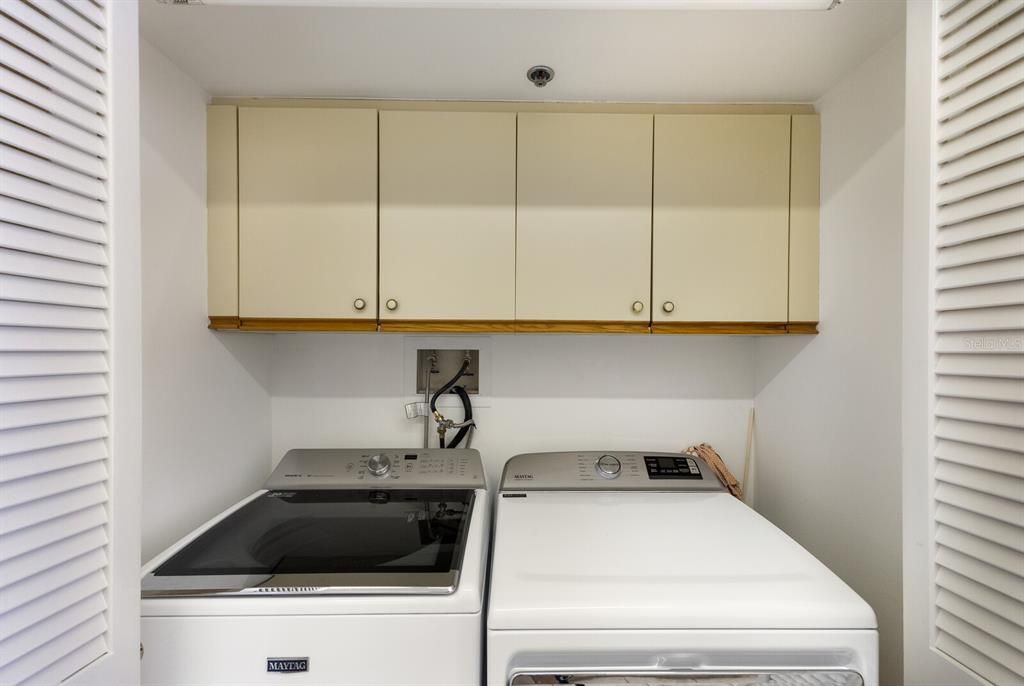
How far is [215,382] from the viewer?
1.53 meters

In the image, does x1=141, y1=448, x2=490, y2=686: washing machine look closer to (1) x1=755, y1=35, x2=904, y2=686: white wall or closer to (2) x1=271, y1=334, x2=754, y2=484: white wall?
(2) x1=271, y1=334, x2=754, y2=484: white wall

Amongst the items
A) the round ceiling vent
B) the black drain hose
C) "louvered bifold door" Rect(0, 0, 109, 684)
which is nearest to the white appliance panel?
"louvered bifold door" Rect(0, 0, 109, 684)

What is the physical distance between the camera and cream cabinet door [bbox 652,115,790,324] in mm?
1523

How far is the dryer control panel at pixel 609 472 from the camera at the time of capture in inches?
62.8

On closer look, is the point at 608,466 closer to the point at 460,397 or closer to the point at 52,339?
the point at 460,397

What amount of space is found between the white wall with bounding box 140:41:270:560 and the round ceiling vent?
97 centimetres

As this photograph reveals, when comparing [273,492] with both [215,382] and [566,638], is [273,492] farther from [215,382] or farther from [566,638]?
[566,638]

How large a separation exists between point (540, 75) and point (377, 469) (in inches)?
50.8

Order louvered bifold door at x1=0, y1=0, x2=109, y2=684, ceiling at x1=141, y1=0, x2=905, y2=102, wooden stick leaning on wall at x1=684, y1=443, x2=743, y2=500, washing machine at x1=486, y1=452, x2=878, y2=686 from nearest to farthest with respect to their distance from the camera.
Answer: louvered bifold door at x1=0, y1=0, x2=109, y2=684 → washing machine at x1=486, y1=452, x2=878, y2=686 → ceiling at x1=141, y1=0, x2=905, y2=102 → wooden stick leaning on wall at x1=684, y1=443, x2=743, y2=500

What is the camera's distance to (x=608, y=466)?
1635 millimetres

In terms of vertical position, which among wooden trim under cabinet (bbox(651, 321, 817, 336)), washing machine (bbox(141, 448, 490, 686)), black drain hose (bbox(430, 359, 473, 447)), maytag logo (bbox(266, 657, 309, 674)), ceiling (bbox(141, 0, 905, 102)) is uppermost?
ceiling (bbox(141, 0, 905, 102))

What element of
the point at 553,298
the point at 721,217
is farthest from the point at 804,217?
the point at 553,298

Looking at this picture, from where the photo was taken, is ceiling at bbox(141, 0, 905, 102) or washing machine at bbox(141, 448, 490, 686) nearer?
washing machine at bbox(141, 448, 490, 686)

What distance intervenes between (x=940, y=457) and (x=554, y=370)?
1.21m
